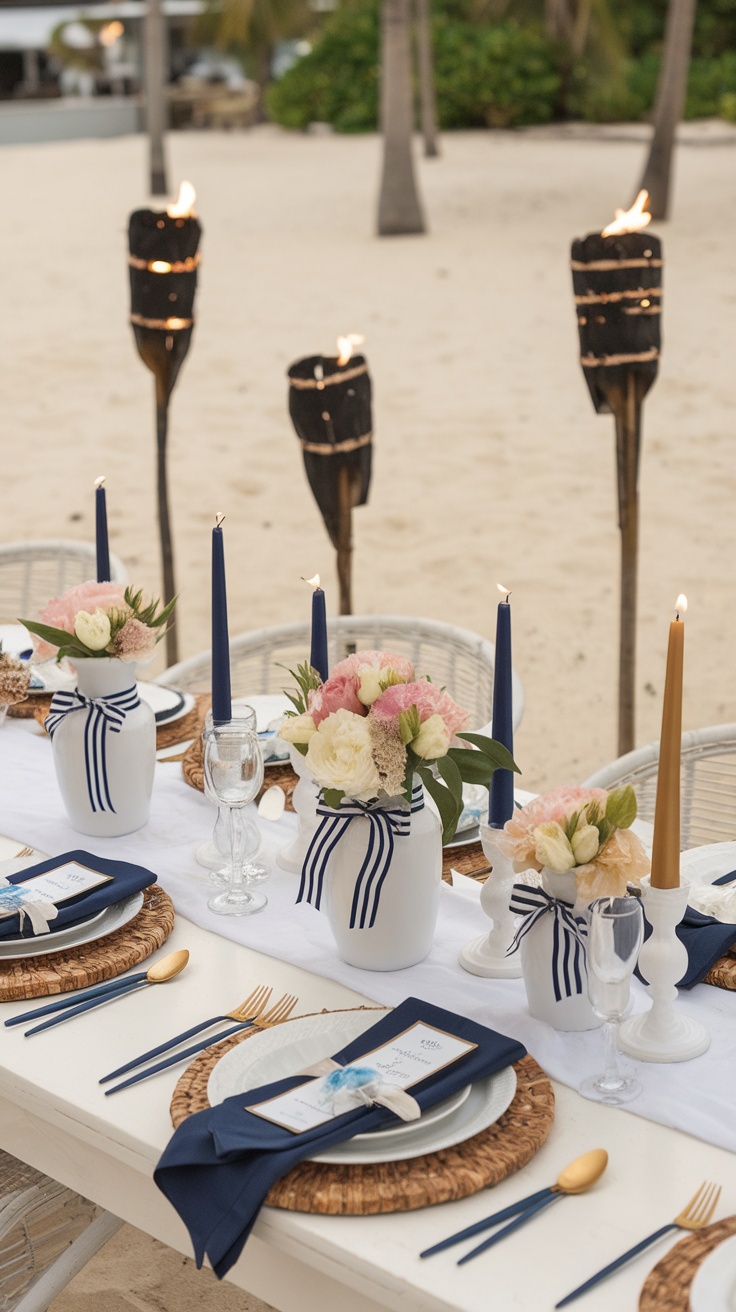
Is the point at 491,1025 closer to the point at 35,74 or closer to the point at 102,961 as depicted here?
the point at 102,961

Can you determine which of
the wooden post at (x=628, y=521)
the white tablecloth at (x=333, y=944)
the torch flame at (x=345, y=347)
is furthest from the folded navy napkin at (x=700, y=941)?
the wooden post at (x=628, y=521)

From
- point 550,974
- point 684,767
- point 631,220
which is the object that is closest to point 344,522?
point 631,220

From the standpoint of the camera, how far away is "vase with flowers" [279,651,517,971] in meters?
1.51

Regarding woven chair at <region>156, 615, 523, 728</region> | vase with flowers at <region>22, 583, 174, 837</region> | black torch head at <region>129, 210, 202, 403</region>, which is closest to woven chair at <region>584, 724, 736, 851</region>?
woven chair at <region>156, 615, 523, 728</region>

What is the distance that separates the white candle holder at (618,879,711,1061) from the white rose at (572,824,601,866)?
7 centimetres

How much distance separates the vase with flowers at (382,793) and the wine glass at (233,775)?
13 cm

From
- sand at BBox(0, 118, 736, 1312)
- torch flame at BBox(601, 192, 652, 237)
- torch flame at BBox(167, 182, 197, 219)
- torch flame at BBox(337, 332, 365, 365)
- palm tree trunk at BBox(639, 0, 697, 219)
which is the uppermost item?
palm tree trunk at BBox(639, 0, 697, 219)

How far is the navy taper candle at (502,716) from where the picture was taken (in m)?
1.54

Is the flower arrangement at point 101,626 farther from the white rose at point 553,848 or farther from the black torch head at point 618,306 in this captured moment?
the black torch head at point 618,306

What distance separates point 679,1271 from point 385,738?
1.85 ft

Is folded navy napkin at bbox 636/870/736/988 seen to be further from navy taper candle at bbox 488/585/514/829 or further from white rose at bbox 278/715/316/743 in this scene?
white rose at bbox 278/715/316/743

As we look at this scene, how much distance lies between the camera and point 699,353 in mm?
7906

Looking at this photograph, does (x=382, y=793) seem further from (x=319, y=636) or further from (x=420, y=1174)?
(x=420, y=1174)

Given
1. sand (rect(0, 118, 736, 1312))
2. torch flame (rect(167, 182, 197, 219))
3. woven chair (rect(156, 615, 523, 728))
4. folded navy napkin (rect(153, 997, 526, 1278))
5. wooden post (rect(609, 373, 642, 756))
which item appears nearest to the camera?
folded navy napkin (rect(153, 997, 526, 1278))
